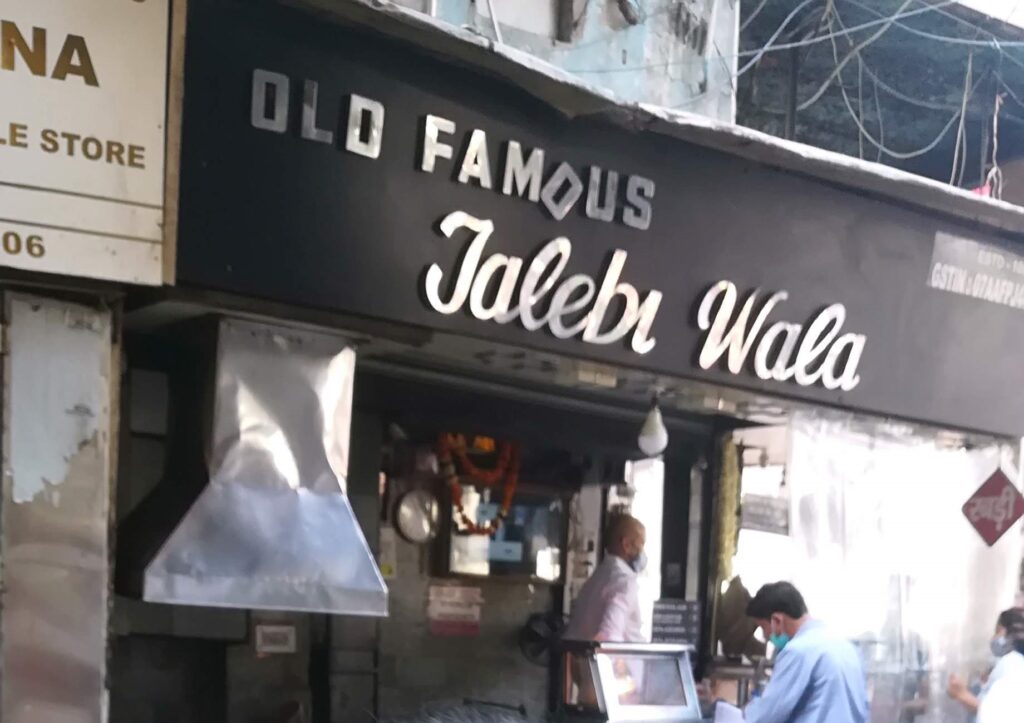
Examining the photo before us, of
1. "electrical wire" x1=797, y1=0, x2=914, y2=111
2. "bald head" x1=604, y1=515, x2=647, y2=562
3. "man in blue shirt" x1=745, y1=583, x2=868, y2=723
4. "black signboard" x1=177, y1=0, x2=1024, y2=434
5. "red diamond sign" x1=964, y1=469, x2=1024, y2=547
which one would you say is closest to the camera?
"black signboard" x1=177, y1=0, x2=1024, y2=434

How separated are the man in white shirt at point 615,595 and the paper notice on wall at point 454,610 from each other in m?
0.58

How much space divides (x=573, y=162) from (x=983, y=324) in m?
3.02

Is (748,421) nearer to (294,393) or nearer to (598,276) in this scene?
(598,276)

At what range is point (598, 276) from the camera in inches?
185

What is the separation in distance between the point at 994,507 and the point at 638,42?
3.57 meters

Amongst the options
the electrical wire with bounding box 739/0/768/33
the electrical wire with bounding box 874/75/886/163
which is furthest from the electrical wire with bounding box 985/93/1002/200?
the electrical wire with bounding box 739/0/768/33

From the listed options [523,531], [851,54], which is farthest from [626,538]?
[851,54]

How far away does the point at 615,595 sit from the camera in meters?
6.42

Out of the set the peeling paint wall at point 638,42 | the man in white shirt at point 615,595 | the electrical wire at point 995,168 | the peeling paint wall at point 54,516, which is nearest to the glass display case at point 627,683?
the man in white shirt at point 615,595

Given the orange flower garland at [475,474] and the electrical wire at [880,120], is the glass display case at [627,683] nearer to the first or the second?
the orange flower garland at [475,474]

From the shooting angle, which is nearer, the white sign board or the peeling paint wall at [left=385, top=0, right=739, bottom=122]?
the white sign board

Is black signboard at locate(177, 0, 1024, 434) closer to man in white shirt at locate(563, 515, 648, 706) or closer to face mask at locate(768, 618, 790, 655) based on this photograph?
face mask at locate(768, 618, 790, 655)

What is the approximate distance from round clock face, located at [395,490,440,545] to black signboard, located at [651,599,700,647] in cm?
143

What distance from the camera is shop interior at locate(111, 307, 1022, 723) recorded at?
548 cm
